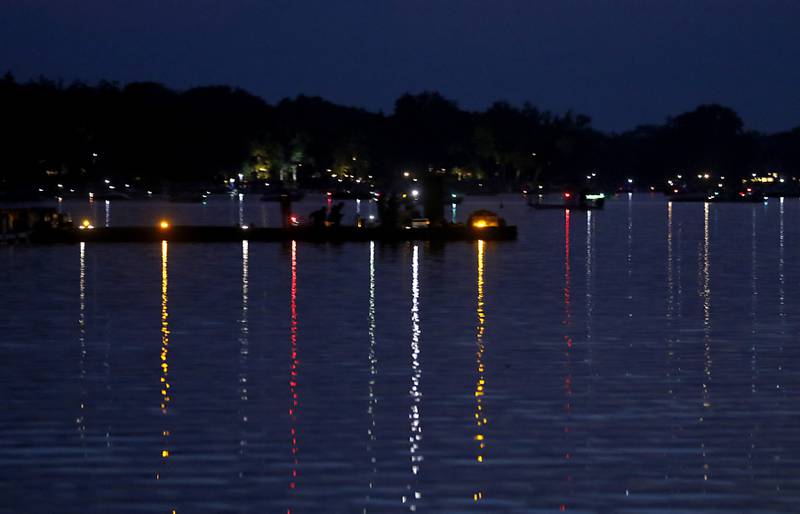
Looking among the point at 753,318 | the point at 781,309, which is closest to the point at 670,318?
the point at 753,318

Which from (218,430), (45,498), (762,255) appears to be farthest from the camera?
(762,255)

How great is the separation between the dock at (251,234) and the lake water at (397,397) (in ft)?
88.2

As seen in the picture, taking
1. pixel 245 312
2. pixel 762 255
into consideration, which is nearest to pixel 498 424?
pixel 245 312

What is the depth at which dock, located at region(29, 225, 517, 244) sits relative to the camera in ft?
241

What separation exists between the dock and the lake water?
26.9 metres

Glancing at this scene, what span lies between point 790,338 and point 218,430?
49.1ft

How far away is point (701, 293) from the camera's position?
142 ft

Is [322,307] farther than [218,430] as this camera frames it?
Yes

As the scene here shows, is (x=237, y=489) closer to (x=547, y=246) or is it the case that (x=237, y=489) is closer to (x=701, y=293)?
(x=701, y=293)

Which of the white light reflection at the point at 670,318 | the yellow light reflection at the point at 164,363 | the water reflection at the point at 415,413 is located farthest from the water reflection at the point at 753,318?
the yellow light reflection at the point at 164,363

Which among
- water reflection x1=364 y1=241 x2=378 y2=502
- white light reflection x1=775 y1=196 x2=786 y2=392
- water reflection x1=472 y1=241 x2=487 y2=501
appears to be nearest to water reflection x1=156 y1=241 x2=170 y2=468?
water reflection x1=364 y1=241 x2=378 y2=502

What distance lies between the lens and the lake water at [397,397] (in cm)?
1530

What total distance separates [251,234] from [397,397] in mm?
53762

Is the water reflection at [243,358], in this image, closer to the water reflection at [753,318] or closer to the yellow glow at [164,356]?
the yellow glow at [164,356]
